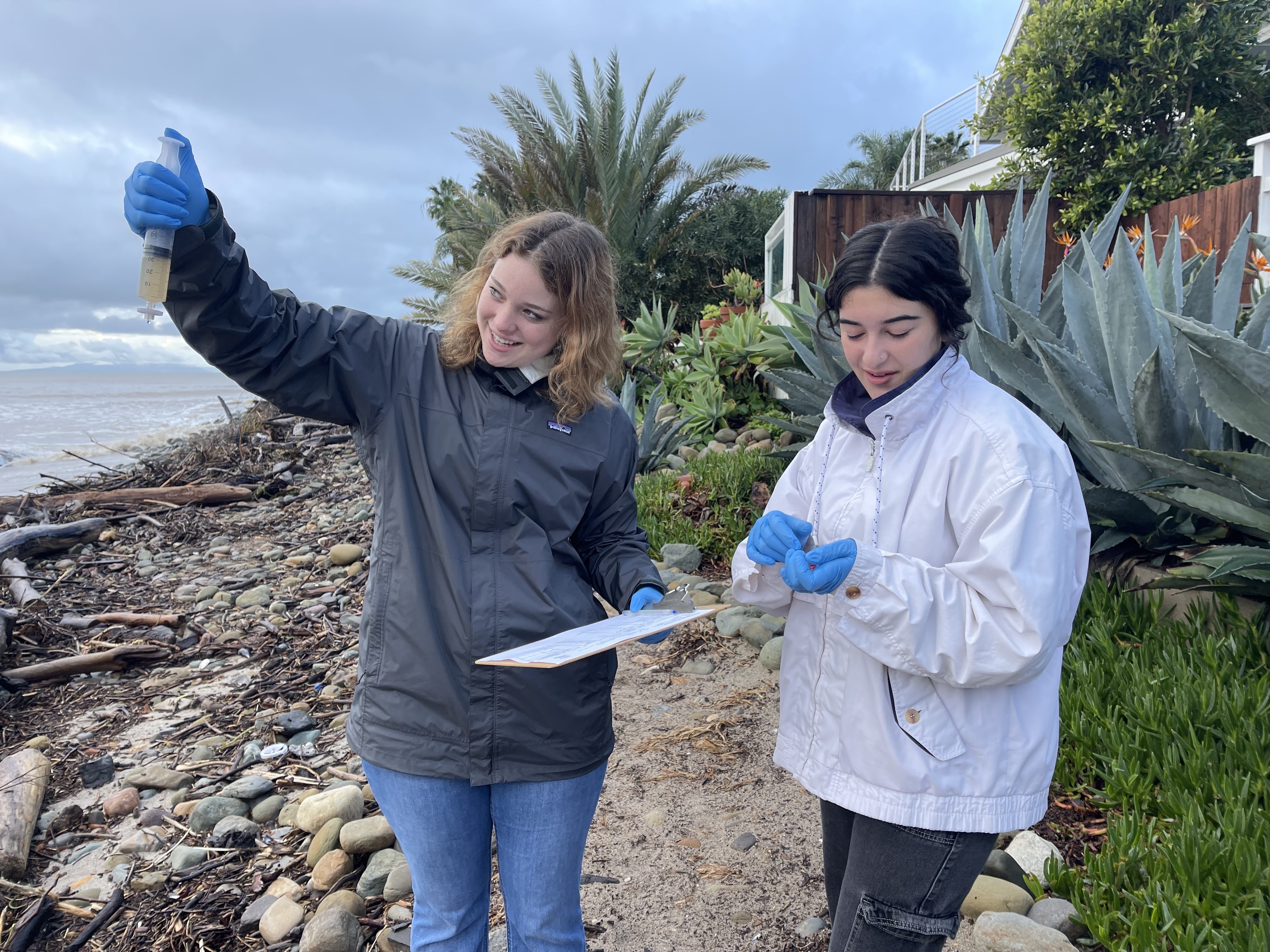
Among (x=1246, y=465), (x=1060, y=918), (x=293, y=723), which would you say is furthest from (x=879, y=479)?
(x=293, y=723)

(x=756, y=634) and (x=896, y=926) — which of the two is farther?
(x=756, y=634)

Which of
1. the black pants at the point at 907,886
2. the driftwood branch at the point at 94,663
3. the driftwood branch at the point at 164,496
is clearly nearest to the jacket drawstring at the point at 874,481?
the black pants at the point at 907,886

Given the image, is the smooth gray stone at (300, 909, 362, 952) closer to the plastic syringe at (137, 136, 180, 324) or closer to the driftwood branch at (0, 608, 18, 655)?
the plastic syringe at (137, 136, 180, 324)

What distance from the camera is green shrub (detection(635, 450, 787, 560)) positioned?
510 cm

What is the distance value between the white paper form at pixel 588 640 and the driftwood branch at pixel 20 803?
243 cm

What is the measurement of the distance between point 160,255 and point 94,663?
3884 mm

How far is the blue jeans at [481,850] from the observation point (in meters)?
1.65

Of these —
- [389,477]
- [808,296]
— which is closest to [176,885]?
[389,477]

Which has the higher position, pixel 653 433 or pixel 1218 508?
pixel 1218 508

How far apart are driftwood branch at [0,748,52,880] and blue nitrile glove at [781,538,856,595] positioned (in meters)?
2.99

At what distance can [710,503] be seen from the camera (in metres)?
5.50

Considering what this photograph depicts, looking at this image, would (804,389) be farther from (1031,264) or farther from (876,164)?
(876,164)

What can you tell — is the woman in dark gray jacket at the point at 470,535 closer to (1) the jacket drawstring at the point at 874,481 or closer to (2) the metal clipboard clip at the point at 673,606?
(2) the metal clipboard clip at the point at 673,606

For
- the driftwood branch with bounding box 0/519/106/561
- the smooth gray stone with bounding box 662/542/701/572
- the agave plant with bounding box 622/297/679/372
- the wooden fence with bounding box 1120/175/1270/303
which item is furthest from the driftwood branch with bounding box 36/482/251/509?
the wooden fence with bounding box 1120/175/1270/303
